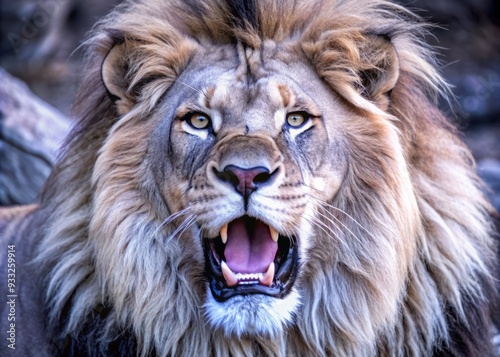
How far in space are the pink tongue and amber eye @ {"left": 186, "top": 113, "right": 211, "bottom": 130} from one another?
41cm

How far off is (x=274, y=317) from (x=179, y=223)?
21.6 inches

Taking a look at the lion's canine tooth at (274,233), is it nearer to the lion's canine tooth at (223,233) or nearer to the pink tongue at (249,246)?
the pink tongue at (249,246)

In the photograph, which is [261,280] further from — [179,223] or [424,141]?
[424,141]

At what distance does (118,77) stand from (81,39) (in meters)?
5.56

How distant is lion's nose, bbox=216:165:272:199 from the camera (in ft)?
9.81

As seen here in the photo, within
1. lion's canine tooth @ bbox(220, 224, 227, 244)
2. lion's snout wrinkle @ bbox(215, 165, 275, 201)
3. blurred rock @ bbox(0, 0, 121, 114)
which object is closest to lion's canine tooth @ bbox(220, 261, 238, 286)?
lion's canine tooth @ bbox(220, 224, 227, 244)

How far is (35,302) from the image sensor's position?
3824mm

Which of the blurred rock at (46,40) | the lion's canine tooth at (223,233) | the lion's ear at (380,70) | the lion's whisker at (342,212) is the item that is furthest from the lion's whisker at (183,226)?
the blurred rock at (46,40)

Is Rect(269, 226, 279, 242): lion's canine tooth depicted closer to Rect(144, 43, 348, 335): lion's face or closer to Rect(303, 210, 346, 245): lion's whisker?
Rect(144, 43, 348, 335): lion's face

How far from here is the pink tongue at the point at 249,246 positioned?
10.5ft

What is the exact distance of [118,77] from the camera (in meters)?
3.56

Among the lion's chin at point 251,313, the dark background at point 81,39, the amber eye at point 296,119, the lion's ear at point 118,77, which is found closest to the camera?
the lion's chin at point 251,313

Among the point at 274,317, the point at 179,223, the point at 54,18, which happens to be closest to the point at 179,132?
the point at 179,223

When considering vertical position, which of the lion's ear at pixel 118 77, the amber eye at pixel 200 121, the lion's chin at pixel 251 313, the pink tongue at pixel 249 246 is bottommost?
the lion's chin at pixel 251 313
